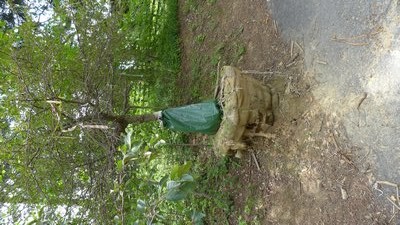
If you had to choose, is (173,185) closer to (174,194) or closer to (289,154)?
(174,194)

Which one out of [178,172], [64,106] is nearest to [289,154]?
[178,172]

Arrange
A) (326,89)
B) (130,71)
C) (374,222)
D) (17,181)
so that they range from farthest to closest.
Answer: (130,71)
(17,181)
(326,89)
(374,222)

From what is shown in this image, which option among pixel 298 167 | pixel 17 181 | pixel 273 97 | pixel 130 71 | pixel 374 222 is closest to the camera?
pixel 374 222

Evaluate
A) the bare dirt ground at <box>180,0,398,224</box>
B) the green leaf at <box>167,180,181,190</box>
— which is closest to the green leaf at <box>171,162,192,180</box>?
the green leaf at <box>167,180,181,190</box>

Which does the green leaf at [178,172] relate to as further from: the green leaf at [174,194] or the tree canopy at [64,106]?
the tree canopy at [64,106]

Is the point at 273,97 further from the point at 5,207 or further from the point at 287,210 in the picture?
the point at 5,207

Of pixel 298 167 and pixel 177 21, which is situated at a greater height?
pixel 177 21

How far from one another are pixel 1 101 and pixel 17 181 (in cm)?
106

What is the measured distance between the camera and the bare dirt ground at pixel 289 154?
3998 millimetres

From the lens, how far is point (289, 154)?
15.8ft

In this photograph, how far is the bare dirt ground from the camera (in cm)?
400

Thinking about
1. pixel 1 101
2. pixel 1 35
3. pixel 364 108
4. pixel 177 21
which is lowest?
pixel 1 101

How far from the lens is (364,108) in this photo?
387 centimetres

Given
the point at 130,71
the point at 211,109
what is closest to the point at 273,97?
the point at 211,109
